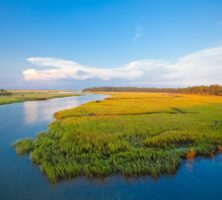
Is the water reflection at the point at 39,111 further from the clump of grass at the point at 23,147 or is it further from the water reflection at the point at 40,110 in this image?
the clump of grass at the point at 23,147

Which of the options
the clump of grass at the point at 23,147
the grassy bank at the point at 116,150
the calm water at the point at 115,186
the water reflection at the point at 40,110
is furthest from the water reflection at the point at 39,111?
the calm water at the point at 115,186

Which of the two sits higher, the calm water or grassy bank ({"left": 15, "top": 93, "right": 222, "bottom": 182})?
grassy bank ({"left": 15, "top": 93, "right": 222, "bottom": 182})

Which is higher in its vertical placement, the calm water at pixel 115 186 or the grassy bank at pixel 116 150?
the grassy bank at pixel 116 150

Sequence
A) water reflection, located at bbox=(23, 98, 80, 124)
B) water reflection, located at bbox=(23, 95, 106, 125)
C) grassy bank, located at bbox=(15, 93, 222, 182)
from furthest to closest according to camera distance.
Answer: water reflection, located at bbox=(23, 98, 80, 124) < water reflection, located at bbox=(23, 95, 106, 125) < grassy bank, located at bbox=(15, 93, 222, 182)

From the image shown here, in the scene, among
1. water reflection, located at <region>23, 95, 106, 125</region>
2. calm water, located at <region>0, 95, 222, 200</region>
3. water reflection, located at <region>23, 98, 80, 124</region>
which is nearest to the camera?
calm water, located at <region>0, 95, 222, 200</region>

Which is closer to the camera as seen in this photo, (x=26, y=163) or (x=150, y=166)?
(x=150, y=166)

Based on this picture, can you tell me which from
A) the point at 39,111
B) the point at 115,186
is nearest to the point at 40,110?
the point at 39,111

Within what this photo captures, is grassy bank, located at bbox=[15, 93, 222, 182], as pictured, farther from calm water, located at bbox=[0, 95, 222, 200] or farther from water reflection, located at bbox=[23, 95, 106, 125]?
water reflection, located at bbox=[23, 95, 106, 125]

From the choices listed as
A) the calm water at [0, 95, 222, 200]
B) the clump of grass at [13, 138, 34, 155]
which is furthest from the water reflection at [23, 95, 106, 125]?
the calm water at [0, 95, 222, 200]

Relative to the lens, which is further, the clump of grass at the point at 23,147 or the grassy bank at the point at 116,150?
the clump of grass at the point at 23,147

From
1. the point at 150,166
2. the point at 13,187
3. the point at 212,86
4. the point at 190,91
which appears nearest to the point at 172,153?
the point at 150,166

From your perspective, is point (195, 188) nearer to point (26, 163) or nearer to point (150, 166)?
point (150, 166)
